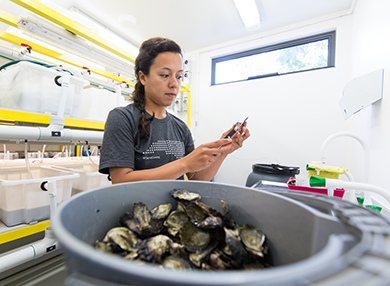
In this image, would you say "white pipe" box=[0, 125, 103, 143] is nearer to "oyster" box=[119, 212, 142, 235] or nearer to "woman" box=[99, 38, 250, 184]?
"woman" box=[99, 38, 250, 184]

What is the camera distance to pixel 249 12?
6.53 ft

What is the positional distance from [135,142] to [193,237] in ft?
1.88

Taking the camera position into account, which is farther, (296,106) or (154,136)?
(296,106)

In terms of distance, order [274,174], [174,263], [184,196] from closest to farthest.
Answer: [174,263], [184,196], [274,174]

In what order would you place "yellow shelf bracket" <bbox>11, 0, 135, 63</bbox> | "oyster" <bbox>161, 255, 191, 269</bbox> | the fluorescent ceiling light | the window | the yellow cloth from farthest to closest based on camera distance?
1. the window
2. the fluorescent ceiling light
3. "yellow shelf bracket" <bbox>11, 0, 135, 63</bbox>
4. the yellow cloth
5. "oyster" <bbox>161, 255, 191, 269</bbox>

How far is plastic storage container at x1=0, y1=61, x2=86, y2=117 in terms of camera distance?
34.2 inches

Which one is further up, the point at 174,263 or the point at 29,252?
the point at 174,263

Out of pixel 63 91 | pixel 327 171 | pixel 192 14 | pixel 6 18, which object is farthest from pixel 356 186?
pixel 192 14

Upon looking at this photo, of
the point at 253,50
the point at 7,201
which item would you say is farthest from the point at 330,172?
the point at 253,50

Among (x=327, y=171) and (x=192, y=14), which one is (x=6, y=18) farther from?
(x=327, y=171)

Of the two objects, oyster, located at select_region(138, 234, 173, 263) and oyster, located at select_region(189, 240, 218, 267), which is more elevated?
oyster, located at select_region(138, 234, 173, 263)

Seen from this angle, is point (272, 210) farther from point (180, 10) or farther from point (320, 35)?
point (320, 35)

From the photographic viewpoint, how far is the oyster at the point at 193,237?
9.9 inches

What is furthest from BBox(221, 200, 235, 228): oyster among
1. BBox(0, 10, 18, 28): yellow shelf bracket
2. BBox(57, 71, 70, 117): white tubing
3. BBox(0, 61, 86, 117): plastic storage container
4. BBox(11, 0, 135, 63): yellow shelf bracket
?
BBox(0, 10, 18, 28): yellow shelf bracket
